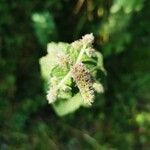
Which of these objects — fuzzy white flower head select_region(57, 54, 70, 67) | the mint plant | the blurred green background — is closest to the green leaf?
the mint plant

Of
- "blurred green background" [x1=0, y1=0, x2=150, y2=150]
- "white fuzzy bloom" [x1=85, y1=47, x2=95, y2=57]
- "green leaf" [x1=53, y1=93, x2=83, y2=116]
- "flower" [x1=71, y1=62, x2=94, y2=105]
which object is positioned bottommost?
"flower" [x1=71, y1=62, x2=94, y2=105]

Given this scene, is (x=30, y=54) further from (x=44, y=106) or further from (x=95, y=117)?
(x=95, y=117)

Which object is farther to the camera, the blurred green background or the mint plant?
the blurred green background

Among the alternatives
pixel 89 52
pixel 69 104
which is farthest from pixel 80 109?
pixel 89 52

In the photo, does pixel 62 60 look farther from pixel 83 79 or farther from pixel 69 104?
pixel 69 104

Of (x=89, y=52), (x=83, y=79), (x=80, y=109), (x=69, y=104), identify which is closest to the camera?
(x=83, y=79)

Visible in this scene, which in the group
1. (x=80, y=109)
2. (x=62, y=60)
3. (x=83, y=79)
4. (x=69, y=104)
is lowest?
(x=83, y=79)

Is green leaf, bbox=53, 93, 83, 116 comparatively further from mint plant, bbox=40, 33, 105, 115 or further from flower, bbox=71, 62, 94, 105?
flower, bbox=71, 62, 94, 105

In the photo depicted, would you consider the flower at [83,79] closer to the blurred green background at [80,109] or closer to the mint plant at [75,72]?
the mint plant at [75,72]
